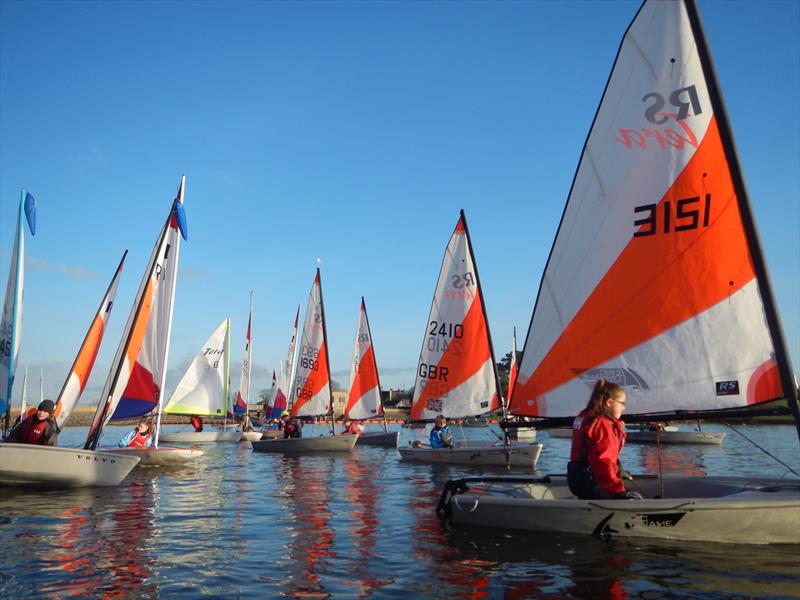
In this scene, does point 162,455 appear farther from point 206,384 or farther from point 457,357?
point 206,384

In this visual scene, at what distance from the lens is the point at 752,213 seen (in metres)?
8.81

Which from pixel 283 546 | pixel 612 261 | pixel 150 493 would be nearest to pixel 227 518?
pixel 283 546

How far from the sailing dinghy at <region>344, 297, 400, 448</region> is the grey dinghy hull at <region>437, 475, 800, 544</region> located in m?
24.4

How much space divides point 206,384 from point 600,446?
1365 inches

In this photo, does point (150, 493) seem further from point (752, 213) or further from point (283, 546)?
point (752, 213)

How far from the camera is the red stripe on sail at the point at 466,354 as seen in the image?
22.4m

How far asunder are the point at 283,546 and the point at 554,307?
5785mm

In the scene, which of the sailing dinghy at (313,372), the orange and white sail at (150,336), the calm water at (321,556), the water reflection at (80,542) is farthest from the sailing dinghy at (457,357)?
the water reflection at (80,542)

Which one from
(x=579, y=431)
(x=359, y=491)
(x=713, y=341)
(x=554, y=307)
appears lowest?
(x=359, y=491)

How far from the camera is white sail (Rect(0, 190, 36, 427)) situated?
1828 cm

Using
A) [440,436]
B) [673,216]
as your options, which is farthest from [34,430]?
[673,216]

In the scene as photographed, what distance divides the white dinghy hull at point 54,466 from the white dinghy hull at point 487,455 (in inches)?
421

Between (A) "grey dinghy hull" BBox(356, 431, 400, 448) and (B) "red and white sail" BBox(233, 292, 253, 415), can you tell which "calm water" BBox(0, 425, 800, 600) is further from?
(B) "red and white sail" BBox(233, 292, 253, 415)

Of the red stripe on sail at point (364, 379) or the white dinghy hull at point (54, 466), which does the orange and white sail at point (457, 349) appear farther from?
the white dinghy hull at point (54, 466)
